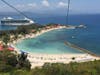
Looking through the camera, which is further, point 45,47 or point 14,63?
point 45,47

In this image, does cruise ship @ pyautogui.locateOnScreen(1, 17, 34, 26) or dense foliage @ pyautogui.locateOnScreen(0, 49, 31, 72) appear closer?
dense foliage @ pyautogui.locateOnScreen(0, 49, 31, 72)

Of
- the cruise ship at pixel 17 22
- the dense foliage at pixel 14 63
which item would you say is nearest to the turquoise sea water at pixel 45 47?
the dense foliage at pixel 14 63

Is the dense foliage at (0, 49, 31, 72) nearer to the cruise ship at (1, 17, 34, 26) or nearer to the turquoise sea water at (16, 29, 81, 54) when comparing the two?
the turquoise sea water at (16, 29, 81, 54)

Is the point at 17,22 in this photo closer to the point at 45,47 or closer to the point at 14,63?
the point at 45,47

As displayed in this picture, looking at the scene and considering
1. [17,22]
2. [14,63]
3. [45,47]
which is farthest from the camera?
[17,22]

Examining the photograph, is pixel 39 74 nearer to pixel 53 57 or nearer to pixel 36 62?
pixel 36 62

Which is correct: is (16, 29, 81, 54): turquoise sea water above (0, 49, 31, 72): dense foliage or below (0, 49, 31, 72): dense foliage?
below

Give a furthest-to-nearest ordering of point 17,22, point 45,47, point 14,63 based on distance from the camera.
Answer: point 17,22
point 45,47
point 14,63

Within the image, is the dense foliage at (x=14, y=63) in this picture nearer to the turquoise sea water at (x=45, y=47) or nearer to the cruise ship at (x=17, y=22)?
the turquoise sea water at (x=45, y=47)

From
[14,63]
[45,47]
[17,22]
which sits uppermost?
[14,63]

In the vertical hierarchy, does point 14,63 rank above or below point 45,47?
above

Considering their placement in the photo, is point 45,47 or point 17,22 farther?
point 17,22

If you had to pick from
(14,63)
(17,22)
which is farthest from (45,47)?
(17,22)

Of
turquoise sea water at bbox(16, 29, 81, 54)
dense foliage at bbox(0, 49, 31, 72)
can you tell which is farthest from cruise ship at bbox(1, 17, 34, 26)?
dense foliage at bbox(0, 49, 31, 72)
